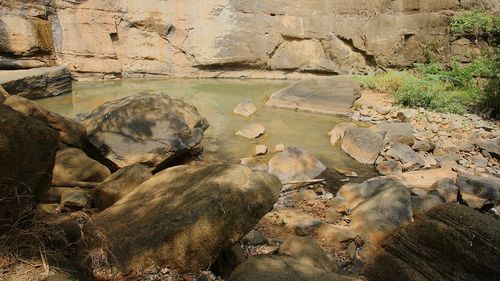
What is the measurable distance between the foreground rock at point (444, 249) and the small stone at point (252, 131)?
5.52 metres

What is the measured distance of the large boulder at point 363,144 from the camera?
7.05 m

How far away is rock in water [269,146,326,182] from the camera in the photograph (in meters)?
6.14

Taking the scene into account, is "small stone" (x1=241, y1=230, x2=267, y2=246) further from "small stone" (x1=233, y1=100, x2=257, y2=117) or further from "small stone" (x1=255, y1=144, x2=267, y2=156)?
"small stone" (x1=233, y1=100, x2=257, y2=117)

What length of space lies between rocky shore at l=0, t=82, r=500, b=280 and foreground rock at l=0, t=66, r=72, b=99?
4270 millimetres

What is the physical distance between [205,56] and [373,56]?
5.75 metres

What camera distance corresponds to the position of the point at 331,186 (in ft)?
19.7

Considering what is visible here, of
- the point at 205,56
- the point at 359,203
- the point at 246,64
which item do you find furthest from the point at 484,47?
the point at 359,203

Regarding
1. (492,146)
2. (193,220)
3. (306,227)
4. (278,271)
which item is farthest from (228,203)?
(492,146)

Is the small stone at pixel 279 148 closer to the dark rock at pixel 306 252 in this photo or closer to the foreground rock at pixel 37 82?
the dark rock at pixel 306 252

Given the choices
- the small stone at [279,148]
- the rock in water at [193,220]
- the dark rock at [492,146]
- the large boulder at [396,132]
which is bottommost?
the dark rock at [492,146]

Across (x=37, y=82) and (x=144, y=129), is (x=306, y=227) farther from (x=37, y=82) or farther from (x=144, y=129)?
(x=37, y=82)

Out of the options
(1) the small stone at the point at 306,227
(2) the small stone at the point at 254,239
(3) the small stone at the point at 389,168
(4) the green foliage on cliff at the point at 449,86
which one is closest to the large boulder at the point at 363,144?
(3) the small stone at the point at 389,168

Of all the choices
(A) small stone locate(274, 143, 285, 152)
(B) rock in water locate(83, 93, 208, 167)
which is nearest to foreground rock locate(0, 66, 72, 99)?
(B) rock in water locate(83, 93, 208, 167)

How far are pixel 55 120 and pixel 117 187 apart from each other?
2.07 m
